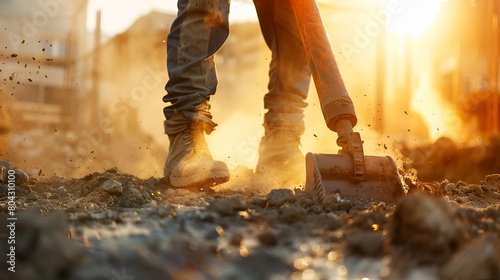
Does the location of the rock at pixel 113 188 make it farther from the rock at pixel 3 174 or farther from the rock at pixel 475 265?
the rock at pixel 475 265

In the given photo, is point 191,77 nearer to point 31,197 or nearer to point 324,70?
point 324,70

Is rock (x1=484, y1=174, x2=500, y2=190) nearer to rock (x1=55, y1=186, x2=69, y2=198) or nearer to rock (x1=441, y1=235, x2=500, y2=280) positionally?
rock (x1=441, y1=235, x2=500, y2=280)

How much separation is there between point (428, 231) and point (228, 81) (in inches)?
447

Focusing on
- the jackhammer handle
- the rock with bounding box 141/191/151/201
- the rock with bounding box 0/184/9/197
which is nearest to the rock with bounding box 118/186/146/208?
the rock with bounding box 141/191/151/201

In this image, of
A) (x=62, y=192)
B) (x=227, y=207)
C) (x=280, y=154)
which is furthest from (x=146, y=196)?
(x=280, y=154)

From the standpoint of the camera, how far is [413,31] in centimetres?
1040

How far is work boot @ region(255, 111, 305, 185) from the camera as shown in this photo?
2.36 meters

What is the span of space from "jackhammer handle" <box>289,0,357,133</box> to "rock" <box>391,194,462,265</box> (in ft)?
2.62

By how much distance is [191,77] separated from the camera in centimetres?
190

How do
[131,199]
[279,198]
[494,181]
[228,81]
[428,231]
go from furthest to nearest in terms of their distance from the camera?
[228,81], [494,181], [131,199], [279,198], [428,231]

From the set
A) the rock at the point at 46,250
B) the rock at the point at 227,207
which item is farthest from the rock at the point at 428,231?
the rock at the point at 46,250

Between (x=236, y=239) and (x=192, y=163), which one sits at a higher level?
(x=192, y=163)

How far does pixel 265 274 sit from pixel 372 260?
214 mm

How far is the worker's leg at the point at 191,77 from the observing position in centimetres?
→ 189
